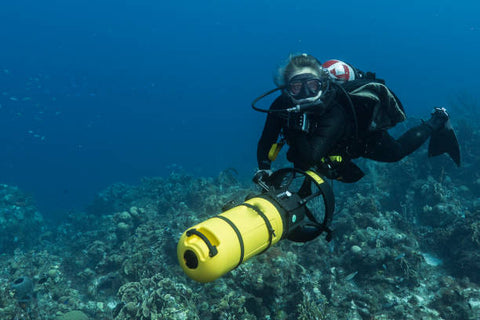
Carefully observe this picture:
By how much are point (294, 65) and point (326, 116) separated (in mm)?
909

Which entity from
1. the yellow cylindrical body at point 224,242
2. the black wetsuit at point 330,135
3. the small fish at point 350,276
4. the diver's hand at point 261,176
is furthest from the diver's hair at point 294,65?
the small fish at point 350,276

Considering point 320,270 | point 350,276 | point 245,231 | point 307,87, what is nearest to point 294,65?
point 307,87

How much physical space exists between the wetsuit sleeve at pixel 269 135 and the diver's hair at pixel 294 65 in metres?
0.37

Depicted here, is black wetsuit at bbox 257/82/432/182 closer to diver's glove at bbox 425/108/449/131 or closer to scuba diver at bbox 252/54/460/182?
scuba diver at bbox 252/54/460/182

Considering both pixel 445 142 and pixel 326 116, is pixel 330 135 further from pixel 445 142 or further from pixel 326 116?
pixel 445 142

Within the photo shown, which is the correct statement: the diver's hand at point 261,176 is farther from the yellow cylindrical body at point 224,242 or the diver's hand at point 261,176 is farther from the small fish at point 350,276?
the small fish at point 350,276

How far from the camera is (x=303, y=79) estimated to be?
3.75m

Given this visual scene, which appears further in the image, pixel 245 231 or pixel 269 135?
pixel 269 135

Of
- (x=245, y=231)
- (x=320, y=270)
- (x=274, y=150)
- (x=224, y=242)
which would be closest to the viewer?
(x=224, y=242)

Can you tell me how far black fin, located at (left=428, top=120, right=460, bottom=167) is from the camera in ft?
21.5

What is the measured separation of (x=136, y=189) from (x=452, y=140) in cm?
1922

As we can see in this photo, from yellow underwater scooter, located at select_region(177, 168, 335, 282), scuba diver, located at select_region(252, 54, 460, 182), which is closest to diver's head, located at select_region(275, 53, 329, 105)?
scuba diver, located at select_region(252, 54, 460, 182)

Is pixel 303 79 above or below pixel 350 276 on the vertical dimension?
above

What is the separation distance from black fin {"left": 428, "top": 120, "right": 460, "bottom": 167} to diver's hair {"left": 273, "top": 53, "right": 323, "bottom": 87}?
4362 millimetres
